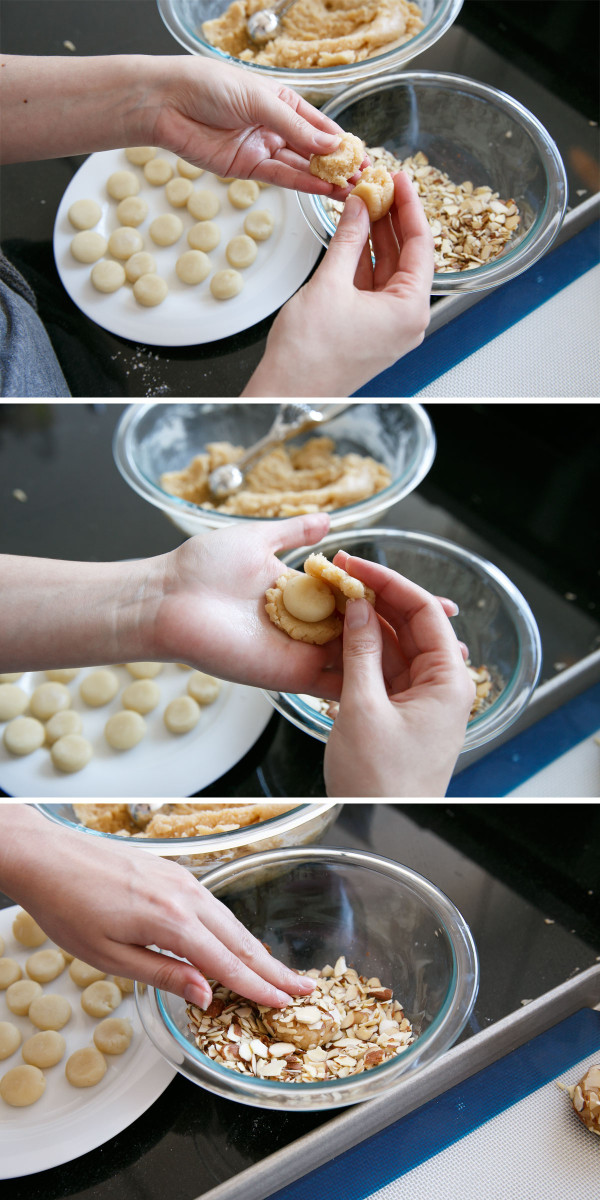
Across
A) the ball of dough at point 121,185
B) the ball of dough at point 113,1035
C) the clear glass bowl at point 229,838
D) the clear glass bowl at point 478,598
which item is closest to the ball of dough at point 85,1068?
the ball of dough at point 113,1035

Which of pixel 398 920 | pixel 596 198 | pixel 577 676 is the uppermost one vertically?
pixel 596 198

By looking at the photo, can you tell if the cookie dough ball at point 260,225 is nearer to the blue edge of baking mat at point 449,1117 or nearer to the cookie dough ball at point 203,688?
the cookie dough ball at point 203,688

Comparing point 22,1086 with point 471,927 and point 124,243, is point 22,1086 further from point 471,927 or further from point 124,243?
point 124,243

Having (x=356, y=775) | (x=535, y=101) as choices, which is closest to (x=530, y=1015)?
(x=356, y=775)

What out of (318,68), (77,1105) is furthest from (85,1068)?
(318,68)

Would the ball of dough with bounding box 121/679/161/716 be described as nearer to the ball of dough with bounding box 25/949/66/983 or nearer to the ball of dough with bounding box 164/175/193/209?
the ball of dough with bounding box 25/949/66/983

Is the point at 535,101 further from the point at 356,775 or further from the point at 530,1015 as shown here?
the point at 530,1015
